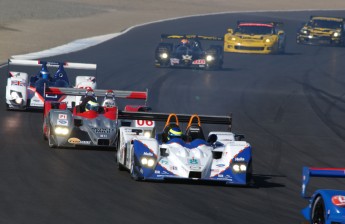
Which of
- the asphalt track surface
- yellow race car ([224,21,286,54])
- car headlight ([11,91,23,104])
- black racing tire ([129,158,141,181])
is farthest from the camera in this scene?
yellow race car ([224,21,286,54])

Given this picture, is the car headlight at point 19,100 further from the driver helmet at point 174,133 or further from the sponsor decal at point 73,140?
the driver helmet at point 174,133

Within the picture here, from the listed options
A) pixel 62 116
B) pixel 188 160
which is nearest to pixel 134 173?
pixel 188 160

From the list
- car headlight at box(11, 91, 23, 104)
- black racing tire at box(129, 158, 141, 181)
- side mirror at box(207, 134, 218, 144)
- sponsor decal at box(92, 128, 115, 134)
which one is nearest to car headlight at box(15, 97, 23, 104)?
car headlight at box(11, 91, 23, 104)

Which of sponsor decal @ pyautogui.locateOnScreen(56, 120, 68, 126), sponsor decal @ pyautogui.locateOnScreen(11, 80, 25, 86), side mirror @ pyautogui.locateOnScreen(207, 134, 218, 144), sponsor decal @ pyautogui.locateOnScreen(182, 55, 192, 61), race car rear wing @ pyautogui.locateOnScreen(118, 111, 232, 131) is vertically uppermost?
race car rear wing @ pyautogui.locateOnScreen(118, 111, 232, 131)

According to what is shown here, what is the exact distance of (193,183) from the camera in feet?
67.8

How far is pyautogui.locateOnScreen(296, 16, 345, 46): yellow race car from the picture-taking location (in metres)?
63.2

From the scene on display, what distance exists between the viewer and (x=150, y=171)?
20141 mm

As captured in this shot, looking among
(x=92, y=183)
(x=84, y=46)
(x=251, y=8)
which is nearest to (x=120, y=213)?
(x=92, y=183)

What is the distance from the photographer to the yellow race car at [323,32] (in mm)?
63156

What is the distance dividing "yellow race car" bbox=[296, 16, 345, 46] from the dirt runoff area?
1186 centimetres

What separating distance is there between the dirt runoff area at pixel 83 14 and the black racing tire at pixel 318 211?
33.5 m

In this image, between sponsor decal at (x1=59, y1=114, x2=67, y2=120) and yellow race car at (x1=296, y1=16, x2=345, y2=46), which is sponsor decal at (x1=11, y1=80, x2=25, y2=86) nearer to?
sponsor decal at (x1=59, y1=114, x2=67, y2=120)

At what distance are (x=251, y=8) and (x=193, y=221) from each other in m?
78.4

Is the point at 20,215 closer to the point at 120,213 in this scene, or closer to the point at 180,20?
the point at 120,213
